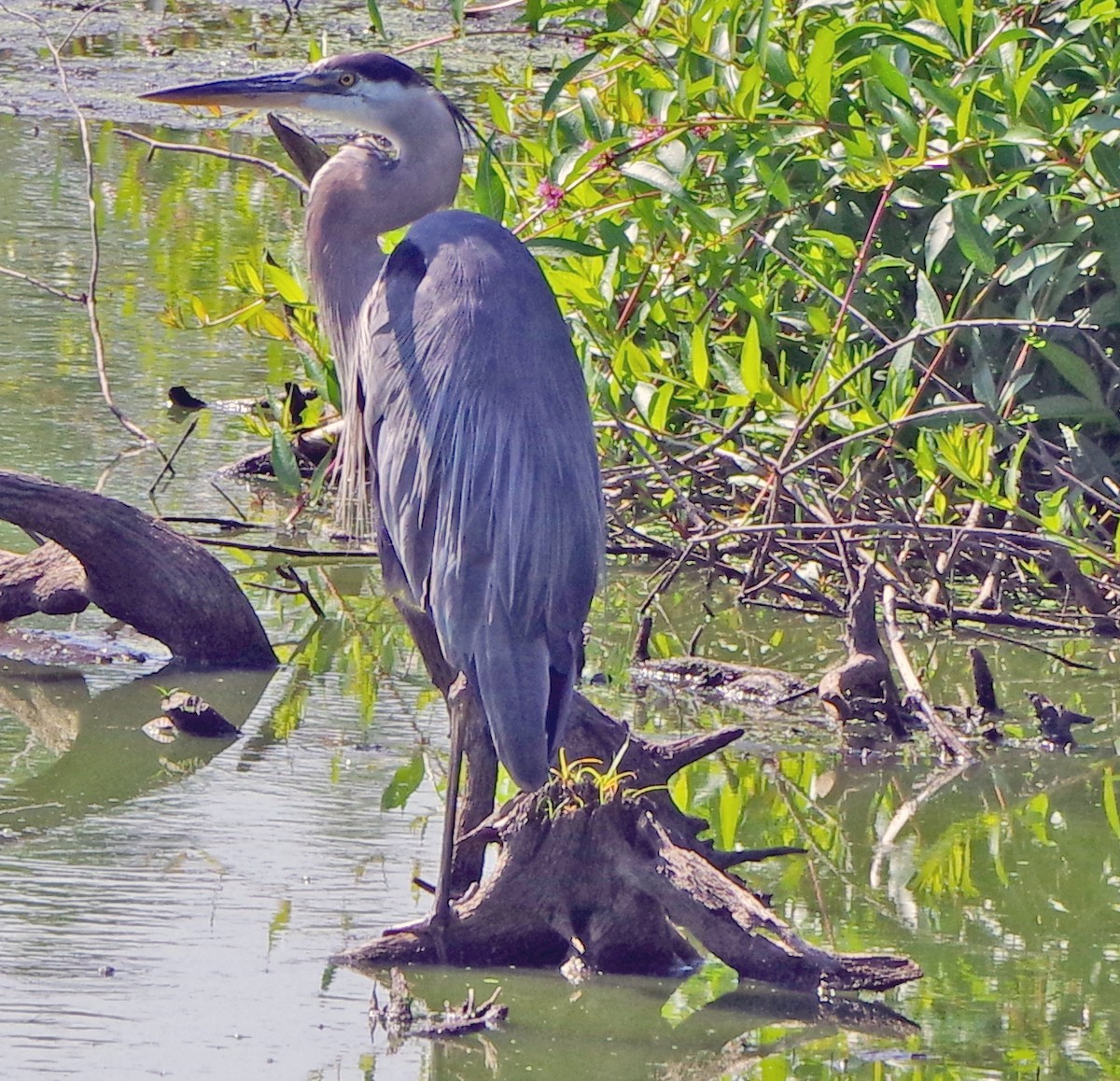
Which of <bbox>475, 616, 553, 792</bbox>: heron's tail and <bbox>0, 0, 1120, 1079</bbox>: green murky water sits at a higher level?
<bbox>475, 616, 553, 792</bbox>: heron's tail

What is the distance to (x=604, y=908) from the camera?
12.3ft

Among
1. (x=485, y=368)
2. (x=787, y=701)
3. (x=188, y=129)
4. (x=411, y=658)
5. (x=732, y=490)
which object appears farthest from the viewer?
(x=188, y=129)

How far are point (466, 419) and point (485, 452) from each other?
9 centimetres

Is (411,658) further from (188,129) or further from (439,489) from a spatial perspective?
(188,129)

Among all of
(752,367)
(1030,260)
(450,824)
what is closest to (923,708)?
(752,367)

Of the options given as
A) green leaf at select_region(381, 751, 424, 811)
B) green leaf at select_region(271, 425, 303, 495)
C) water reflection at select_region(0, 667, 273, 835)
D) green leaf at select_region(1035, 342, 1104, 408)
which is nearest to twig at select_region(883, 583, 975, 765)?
green leaf at select_region(1035, 342, 1104, 408)

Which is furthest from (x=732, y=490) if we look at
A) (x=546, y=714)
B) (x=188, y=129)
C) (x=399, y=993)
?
(x=188, y=129)

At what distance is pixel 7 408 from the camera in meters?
7.48

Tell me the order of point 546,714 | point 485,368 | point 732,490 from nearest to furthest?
1. point 546,714
2. point 485,368
3. point 732,490

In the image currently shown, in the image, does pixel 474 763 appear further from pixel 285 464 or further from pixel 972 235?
pixel 285 464

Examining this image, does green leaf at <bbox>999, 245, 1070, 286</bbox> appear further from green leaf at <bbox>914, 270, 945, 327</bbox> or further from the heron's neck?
the heron's neck

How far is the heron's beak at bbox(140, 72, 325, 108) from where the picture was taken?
481cm

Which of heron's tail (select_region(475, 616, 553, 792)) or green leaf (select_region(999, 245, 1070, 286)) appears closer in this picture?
heron's tail (select_region(475, 616, 553, 792))

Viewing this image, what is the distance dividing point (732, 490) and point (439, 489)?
2.00m
